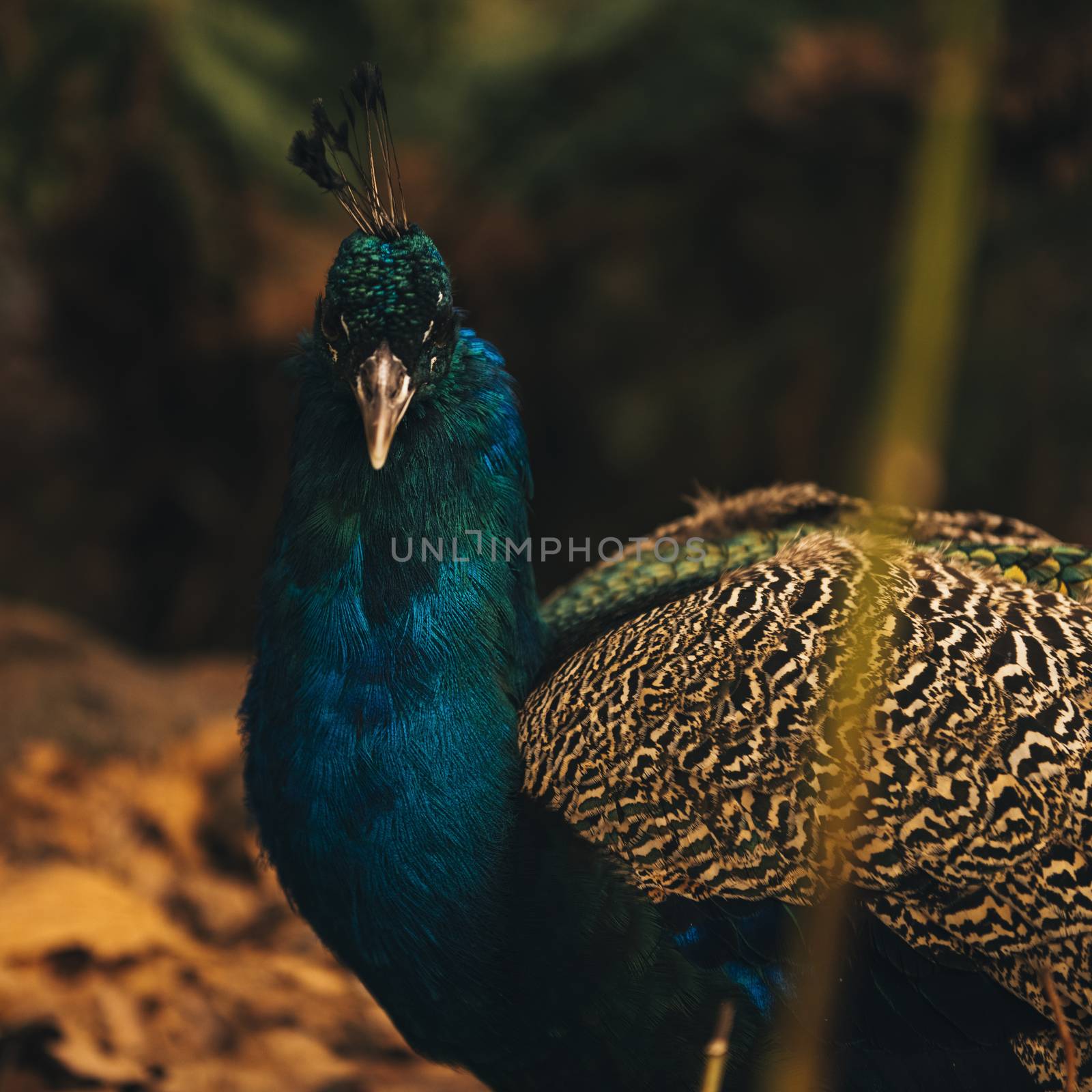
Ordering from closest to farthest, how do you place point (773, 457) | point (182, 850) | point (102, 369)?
point (182, 850) → point (773, 457) → point (102, 369)

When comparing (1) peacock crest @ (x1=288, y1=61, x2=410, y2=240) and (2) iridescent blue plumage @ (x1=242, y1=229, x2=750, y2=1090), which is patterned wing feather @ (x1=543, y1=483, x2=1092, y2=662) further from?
(1) peacock crest @ (x1=288, y1=61, x2=410, y2=240)

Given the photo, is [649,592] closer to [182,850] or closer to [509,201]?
[182,850]

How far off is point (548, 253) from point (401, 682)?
383 cm

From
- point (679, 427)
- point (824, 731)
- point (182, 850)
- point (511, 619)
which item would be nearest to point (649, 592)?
point (511, 619)

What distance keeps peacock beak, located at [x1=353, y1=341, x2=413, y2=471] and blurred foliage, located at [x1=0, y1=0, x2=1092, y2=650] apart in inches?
118

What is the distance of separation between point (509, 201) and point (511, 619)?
3424mm

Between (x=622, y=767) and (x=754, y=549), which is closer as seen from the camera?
(x=622, y=767)

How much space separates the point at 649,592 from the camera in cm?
313

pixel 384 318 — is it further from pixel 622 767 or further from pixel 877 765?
pixel 877 765

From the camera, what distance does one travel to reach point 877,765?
7.86ft

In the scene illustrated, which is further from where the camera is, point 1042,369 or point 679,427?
point 679,427

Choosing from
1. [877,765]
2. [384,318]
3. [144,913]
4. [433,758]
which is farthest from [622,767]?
[144,913]

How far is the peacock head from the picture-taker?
2.56 meters

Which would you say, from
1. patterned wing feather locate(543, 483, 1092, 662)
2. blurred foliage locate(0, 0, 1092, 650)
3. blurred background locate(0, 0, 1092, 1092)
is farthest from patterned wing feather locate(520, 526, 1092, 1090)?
blurred foliage locate(0, 0, 1092, 650)
